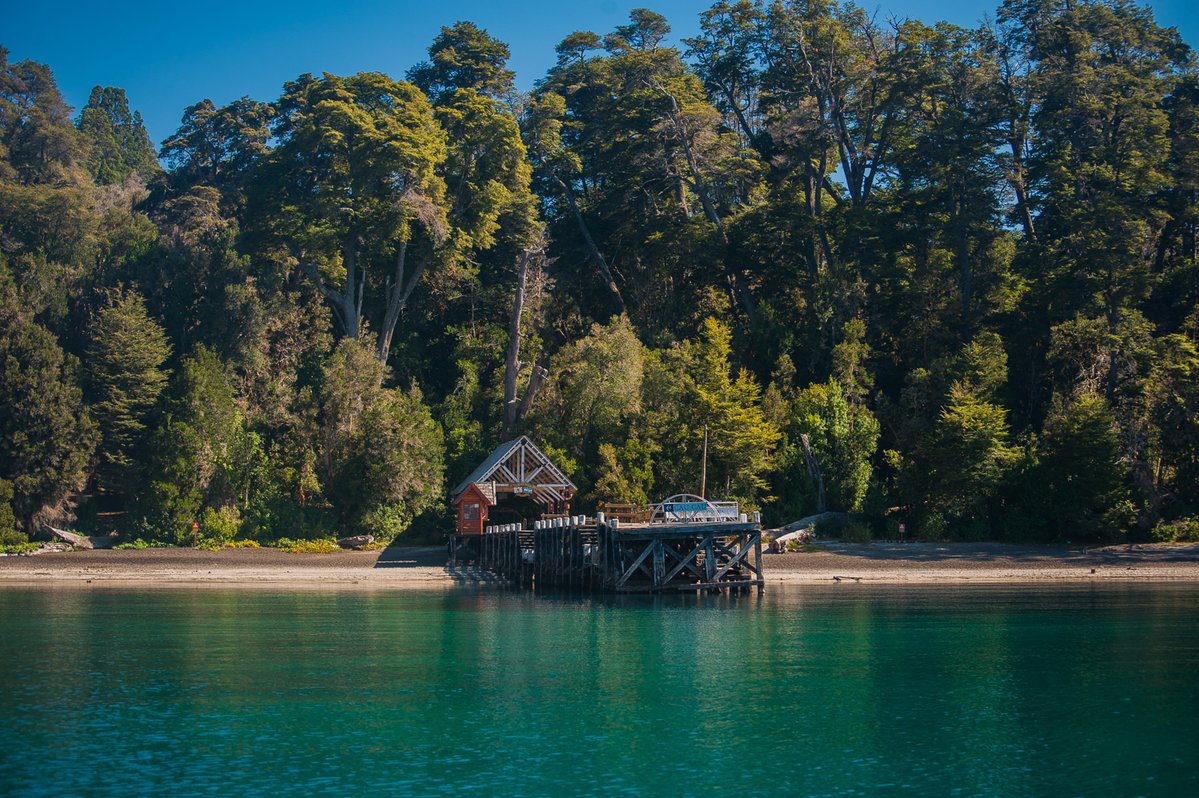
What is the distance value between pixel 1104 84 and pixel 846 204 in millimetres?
14938

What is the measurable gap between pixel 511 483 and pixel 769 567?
13126 millimetres

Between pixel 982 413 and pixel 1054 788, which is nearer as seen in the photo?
pixel 1054 788

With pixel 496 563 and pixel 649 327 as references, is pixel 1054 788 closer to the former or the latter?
pixel 496 563

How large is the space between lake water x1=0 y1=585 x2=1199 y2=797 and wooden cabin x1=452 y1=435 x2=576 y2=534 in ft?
49.4

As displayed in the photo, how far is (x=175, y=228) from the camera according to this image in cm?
6962

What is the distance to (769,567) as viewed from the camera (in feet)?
167

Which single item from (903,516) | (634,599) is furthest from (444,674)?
(903,516)

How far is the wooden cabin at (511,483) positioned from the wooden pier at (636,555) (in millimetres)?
2305

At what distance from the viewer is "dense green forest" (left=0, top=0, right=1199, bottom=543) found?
5547 cm

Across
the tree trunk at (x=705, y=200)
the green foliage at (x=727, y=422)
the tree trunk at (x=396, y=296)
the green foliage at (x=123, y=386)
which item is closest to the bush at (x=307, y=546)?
the green foliage at (x=123, y=386)

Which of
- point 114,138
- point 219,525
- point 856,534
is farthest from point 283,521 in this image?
point 114,138

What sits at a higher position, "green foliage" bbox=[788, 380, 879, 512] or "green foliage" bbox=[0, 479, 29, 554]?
"green foliage" bbox=[788, 380, 879, 512]

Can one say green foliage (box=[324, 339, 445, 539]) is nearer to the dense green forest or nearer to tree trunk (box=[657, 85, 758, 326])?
the dense green forest

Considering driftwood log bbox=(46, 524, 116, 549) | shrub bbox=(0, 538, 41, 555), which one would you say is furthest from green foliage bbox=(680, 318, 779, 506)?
shrub bbox=(0, 538, 41, 555)
